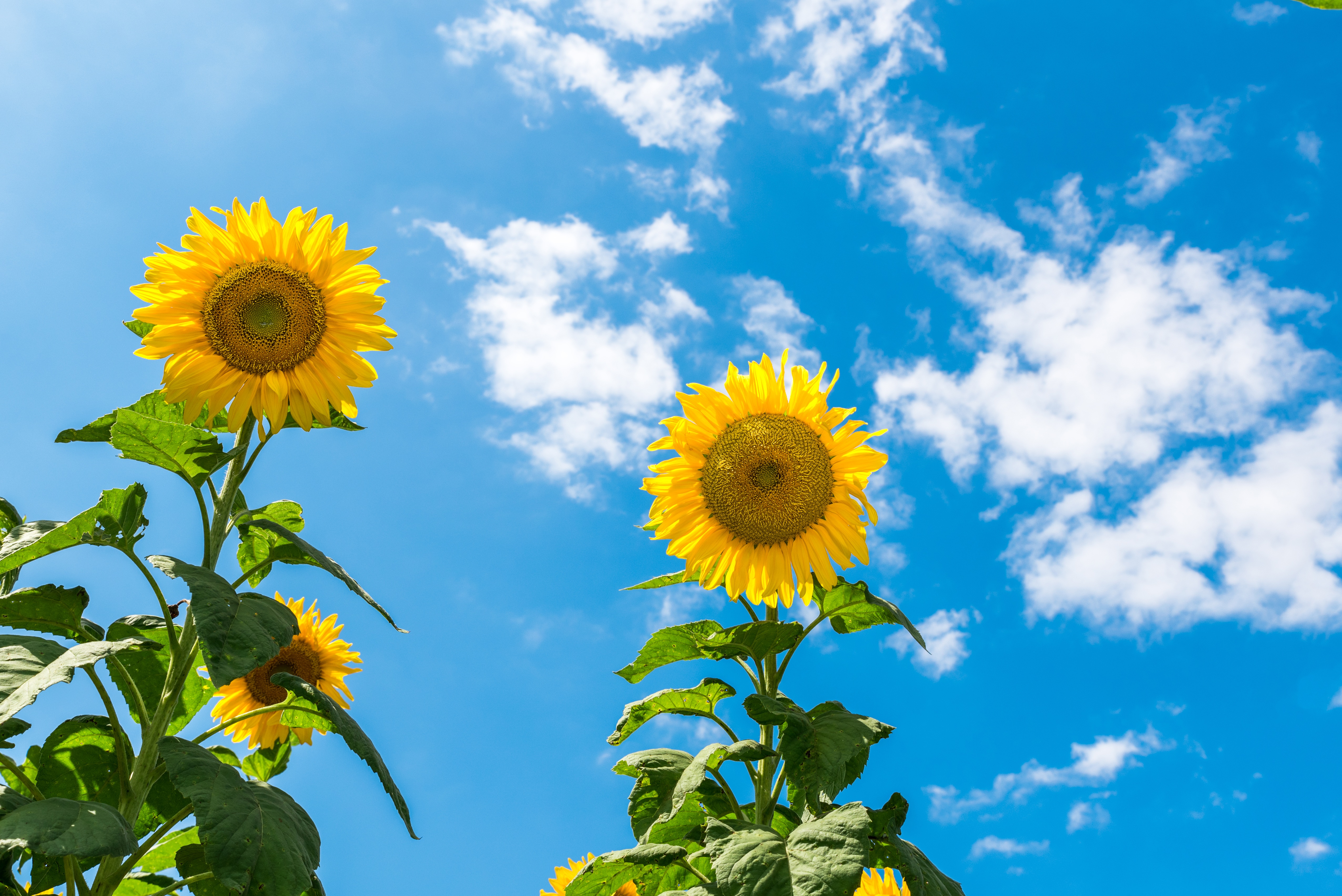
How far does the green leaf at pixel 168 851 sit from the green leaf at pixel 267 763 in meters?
0.62

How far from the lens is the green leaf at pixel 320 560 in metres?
3.33

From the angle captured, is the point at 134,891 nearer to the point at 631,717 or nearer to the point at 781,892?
the point at 631,717

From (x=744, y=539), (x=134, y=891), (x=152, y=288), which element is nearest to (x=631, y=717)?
(x=744, y=539)

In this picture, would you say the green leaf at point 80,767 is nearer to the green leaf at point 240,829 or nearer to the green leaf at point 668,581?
the green leaf at point 240,829

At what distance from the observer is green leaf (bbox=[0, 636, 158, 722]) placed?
2.67 meters

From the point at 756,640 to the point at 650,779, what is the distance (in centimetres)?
71

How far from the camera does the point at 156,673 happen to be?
387 cm

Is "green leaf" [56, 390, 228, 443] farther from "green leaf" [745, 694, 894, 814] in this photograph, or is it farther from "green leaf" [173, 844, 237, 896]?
"green leaf" [745, 694, 894, 814]

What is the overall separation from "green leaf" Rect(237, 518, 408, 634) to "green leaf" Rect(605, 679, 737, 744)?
103 cm

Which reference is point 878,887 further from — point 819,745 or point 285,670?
point 285,670

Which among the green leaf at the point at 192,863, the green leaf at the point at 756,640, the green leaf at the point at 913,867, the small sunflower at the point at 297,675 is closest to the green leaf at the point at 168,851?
the green leaf at the point at 192,863

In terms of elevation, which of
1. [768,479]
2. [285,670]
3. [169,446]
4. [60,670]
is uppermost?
[768,479]

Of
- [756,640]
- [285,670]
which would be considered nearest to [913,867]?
[756,640]

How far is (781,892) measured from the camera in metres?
2.77
